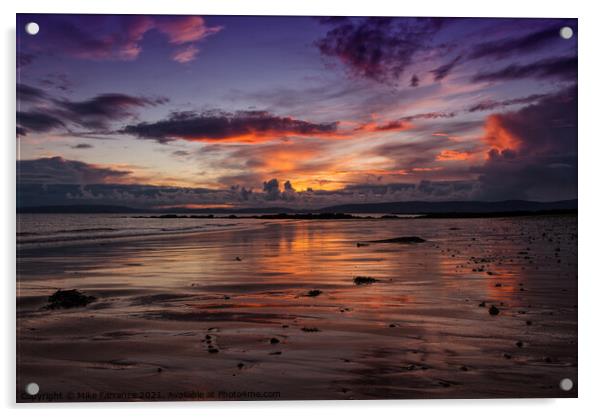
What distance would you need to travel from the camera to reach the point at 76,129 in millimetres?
4863

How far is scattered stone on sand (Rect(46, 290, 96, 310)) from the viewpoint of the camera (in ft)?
15.2

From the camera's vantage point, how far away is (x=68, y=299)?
15.4ft

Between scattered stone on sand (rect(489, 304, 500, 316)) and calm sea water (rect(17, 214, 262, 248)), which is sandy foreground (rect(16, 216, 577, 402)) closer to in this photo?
scattered stone on sand (rect(489, 304, 500, 316))

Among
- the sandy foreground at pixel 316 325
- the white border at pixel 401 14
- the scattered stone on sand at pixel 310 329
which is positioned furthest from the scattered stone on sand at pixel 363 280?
the white border at pixel 401 14

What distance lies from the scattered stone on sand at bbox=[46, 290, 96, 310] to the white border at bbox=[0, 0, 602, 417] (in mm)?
333

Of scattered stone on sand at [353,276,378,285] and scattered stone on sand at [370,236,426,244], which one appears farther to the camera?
scattered stone on sand at [370,236,426,244]

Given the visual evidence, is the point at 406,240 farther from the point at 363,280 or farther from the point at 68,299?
the point at 68,299

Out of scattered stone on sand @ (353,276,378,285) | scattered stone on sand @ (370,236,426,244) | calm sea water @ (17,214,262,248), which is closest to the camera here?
calm sea water @ (17,214,262,248)

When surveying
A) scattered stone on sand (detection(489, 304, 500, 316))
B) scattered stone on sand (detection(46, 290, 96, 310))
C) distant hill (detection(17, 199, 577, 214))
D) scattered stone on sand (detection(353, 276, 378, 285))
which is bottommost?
scattered stone on sand (detection(489, 304, 500, 316))

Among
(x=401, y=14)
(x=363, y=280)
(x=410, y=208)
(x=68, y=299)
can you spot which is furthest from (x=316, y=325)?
(x=401, y=14)

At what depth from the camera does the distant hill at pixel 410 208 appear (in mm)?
4926

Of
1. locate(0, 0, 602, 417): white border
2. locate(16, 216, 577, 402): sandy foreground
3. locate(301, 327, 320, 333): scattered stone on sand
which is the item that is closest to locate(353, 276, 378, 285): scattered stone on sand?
locate(16, 216, 577, 402): sandy foreground

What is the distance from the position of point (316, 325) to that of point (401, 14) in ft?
9.06
